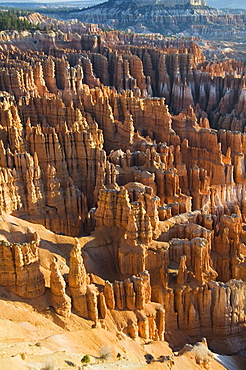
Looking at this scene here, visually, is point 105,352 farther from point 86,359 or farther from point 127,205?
point 127,205

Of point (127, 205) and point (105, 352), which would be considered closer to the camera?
point (105, 352)

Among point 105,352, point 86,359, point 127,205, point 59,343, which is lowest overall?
point 105,352

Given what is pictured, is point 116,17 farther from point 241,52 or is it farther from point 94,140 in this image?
point 94,140

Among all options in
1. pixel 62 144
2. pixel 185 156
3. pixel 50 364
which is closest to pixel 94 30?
pixel 185 156

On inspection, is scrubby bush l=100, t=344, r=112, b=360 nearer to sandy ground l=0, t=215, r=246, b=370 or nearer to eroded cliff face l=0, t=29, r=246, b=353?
sandy ground l=0, t=215, r=246, b=370

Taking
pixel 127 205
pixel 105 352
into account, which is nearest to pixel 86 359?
pixel 105 352

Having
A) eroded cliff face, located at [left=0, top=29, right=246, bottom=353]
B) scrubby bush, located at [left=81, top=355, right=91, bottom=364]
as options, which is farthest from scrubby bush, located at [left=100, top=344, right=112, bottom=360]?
eroded cliff face, located at [left=0, top=29, right=246, bottom=353]

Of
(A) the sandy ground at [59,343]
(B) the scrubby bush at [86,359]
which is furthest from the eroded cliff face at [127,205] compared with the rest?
(B) the scrubby bush at [86,359]

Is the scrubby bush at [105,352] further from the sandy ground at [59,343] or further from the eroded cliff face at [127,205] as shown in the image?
the eroded cliff face at [127,205]
